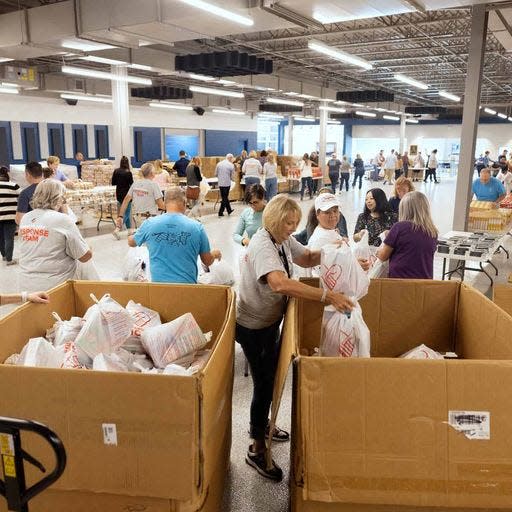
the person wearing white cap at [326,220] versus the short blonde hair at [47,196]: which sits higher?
the short blonde hair at [47,196]

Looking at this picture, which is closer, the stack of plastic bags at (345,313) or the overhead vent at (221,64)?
the stack of plastic bags at (345,313)

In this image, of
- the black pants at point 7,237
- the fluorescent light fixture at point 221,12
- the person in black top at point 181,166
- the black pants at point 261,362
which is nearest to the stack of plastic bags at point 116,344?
the black pants at point 261,362

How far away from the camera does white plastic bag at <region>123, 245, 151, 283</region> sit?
159 inches

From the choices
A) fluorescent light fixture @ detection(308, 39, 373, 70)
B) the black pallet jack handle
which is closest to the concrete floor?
the black pallet jack handle

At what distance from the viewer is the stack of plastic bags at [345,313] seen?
216 cm

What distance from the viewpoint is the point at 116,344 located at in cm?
214

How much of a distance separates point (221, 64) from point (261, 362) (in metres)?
8.86

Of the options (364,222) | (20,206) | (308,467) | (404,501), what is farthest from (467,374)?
(20,206)

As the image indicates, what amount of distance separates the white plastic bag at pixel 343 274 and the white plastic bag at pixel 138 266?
2.12 m

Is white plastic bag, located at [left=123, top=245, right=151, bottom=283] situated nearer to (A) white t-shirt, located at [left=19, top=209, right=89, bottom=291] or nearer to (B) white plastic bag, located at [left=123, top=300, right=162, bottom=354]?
(A) white t-shirt, located at [left=19, top=209, right=89, bottom=291]

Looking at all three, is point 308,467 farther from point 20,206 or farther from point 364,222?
point 20,206

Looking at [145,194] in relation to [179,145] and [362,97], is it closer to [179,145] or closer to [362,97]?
[362,97]

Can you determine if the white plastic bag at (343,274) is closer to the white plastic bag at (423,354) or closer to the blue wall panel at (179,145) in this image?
the white plastic bag at (423,354)

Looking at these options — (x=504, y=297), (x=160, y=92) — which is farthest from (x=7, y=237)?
(x=160, y=92)
